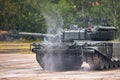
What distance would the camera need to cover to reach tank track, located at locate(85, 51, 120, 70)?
25.5m

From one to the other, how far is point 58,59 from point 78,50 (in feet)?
5.48

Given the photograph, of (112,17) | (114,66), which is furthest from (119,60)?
(112,17)

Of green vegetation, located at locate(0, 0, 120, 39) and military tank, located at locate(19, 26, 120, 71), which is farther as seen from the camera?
green vegetation, located at locate(0, 0, 120, 39)

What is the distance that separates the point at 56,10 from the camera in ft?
204

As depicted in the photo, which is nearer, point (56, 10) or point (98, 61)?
point (98, 61)

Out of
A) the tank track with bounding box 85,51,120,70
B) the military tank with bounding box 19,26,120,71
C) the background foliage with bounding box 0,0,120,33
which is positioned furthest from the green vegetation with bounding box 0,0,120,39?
the tank track with bounding box 85,51,120,70

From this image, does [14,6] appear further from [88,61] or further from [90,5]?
[88,61]

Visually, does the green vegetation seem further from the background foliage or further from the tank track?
the tank track

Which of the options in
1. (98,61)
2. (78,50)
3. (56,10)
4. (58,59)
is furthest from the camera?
(56,10)

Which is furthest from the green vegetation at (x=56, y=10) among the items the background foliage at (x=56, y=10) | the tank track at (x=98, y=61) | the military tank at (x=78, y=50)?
the tank track at (x=98, y=61)

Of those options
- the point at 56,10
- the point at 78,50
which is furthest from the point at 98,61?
the point at 56,10

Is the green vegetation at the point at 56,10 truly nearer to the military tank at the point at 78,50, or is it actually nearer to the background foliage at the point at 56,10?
the background foliage at the point at 56,10

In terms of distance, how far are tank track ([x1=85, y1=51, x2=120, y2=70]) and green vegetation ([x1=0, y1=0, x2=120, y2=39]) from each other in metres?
34.2

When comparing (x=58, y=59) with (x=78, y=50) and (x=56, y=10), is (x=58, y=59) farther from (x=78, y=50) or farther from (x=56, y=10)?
(x=56, y=10)
